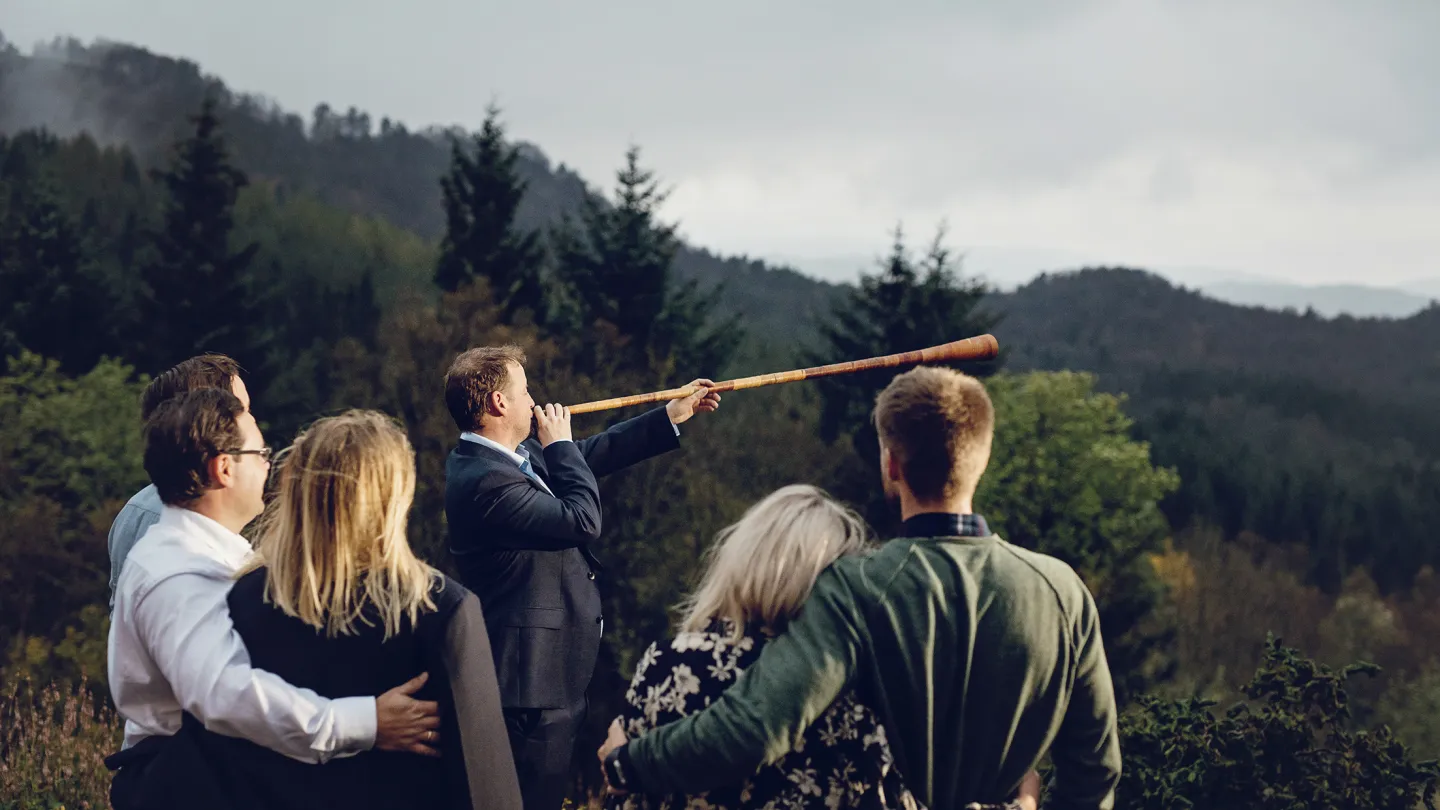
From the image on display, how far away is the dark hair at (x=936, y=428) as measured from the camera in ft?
10.0

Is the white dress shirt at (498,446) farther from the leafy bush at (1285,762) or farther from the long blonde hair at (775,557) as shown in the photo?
the leafy bush at (1285,762)

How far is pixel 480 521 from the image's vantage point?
4336 millimetres

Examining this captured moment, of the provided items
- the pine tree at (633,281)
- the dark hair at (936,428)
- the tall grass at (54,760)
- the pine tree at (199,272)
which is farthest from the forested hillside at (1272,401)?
the dark hair at (936,428)

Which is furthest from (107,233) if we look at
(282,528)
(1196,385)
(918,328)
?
(1196,385)

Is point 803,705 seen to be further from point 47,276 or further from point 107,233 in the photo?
point 107,233

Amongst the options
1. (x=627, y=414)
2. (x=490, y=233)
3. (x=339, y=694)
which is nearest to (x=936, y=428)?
(x=339, y=694)

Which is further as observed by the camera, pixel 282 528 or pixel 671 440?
pixel 671 440

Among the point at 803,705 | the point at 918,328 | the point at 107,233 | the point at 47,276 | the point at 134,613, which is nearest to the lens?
the point at 803,705

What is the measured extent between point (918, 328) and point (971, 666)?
3162cm

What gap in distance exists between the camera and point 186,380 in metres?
4.25

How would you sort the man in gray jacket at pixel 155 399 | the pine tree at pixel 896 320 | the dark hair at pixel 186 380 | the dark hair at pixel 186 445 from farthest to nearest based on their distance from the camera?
the pine tree at pixel 896 320 < the dark hair at pixel 186 380 < the man in gray jacket at pixel 155 399 < the dark hair at pixel 186 445

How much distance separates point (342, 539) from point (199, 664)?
42 centimetres

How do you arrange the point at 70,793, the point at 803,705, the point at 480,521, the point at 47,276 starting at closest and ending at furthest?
the point at 803,705 < the point at 480,521 < the point at 70,793 < the point at 47,276

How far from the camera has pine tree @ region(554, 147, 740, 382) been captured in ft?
115
